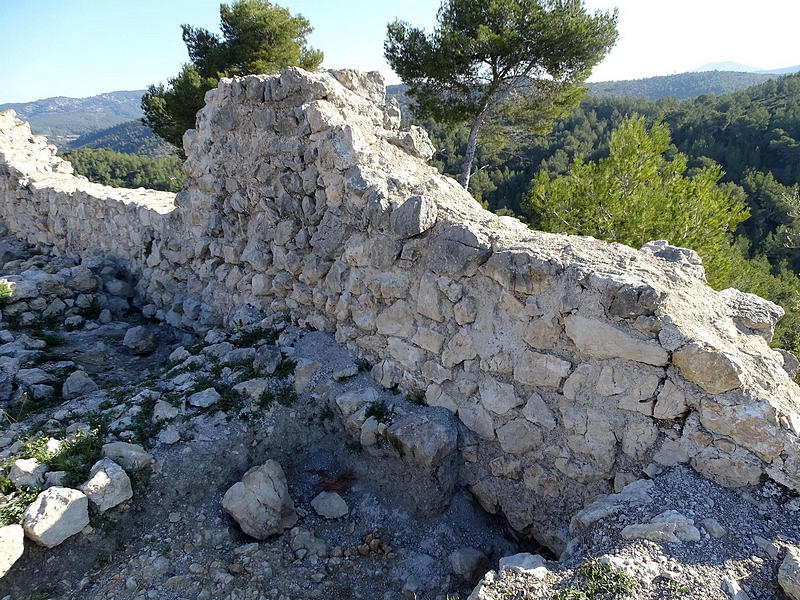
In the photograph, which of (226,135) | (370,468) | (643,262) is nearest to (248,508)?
(370,468)

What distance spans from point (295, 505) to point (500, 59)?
41.5ft

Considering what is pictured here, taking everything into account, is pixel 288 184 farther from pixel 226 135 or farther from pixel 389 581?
pixel 389 581

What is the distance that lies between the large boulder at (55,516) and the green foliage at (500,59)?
38.9 ft

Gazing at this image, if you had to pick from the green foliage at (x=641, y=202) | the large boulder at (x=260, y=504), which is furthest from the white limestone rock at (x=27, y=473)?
the green foliage at (x=641, y=202)

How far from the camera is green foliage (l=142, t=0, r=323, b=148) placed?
14.5 meters

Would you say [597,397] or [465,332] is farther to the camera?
[465,332]

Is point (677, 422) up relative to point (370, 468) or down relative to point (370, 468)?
up

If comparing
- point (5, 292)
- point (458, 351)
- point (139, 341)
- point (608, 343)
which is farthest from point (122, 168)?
point (608, 343)

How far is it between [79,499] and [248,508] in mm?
1141

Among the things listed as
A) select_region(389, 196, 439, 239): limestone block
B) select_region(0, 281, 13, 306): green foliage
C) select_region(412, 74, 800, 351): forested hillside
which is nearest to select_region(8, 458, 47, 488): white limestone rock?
select_region(389, 196, 439, 239): limestone block

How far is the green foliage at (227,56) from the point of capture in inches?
572

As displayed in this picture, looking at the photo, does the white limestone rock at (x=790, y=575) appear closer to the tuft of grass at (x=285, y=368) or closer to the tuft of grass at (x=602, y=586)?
the tuft of grass at (x=602, y=586)

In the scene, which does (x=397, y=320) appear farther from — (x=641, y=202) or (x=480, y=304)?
(x=641, y=202)

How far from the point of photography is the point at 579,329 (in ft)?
11.4
